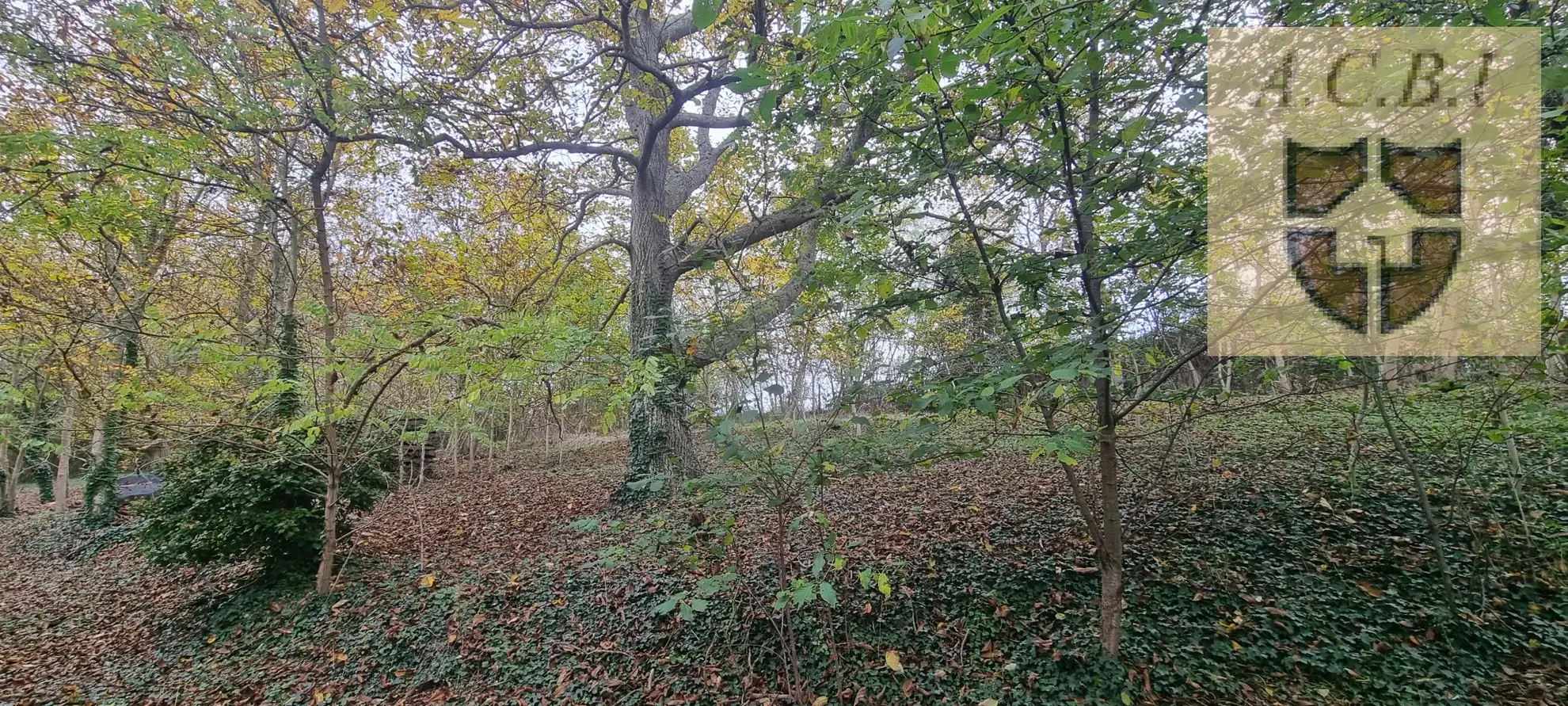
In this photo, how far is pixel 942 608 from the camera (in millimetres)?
3135

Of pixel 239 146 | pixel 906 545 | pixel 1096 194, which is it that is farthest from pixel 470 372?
pixel 239 146

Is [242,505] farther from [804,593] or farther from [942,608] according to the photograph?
[942,608]

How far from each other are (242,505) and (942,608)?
5.29 meters

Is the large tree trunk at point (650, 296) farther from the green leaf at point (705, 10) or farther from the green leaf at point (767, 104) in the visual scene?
the green leaf at point (705, 10)

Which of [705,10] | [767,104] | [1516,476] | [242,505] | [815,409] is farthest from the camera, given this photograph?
[242,505]

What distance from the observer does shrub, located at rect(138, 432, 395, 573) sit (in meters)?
4.11

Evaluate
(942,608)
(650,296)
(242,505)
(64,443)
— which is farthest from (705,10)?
(64,443)

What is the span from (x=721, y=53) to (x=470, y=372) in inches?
138

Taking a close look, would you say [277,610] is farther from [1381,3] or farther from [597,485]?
[1381,3]

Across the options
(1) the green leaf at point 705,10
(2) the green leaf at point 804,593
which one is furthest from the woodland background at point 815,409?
(1) the green leaf at point 705,10

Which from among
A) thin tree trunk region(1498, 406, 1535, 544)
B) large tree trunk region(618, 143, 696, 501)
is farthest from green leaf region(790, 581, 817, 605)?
thin tree trunk region(1498, 406, 1535, 544)
